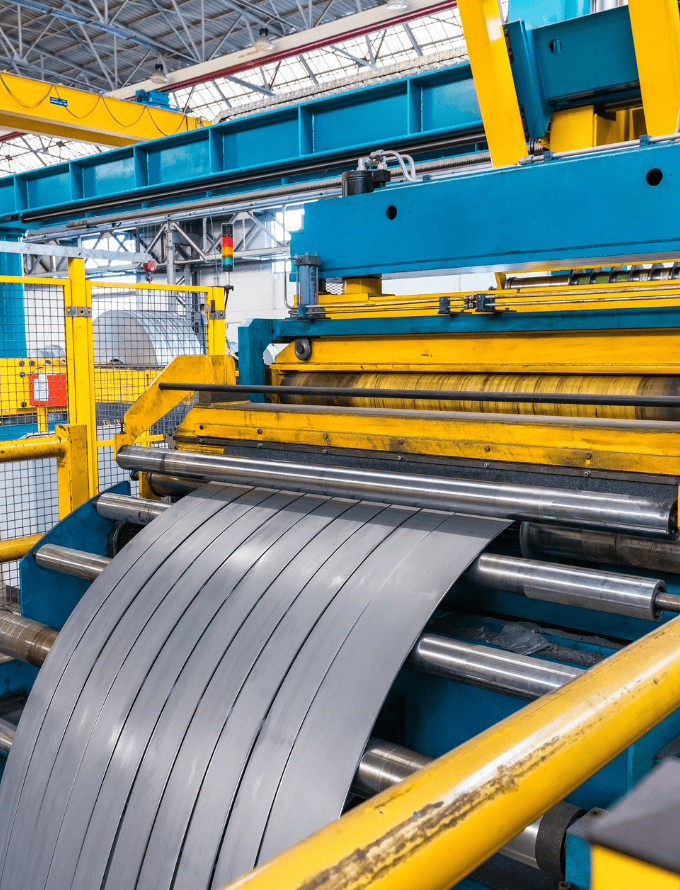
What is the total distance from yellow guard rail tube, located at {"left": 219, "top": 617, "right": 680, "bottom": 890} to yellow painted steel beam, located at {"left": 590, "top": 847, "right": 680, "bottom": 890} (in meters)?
0.12

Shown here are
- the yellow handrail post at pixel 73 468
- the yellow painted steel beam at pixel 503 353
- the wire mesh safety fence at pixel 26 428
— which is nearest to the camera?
the yellow painted steel beam at pixel 503 353

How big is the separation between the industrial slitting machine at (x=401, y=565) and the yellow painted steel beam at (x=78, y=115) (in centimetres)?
635

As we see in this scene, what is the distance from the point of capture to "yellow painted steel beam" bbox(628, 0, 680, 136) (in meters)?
2.42

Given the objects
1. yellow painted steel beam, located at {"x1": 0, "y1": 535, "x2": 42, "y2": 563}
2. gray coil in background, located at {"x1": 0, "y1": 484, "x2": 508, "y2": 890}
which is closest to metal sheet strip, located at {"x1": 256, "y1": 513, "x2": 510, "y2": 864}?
gray coil in background, located at {"x1": 0, "y1": 484, "x2": 508, "y2": 890}

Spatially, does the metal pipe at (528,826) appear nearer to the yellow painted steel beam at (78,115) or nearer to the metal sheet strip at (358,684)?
the metal sheet strip at (358,684)

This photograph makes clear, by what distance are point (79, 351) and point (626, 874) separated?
344 centimetres

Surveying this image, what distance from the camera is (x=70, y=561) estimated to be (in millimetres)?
2492

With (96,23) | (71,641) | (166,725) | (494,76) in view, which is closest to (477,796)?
(166,725)

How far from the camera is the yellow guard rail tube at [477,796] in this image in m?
0.55

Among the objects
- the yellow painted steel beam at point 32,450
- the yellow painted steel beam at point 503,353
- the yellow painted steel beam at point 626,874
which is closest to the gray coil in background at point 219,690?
the yellow painted steel beam at point 503,353

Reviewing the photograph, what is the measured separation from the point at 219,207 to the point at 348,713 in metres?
5.67

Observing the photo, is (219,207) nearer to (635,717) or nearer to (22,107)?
(22,107)

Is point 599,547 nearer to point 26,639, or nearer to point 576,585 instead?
point 576,585

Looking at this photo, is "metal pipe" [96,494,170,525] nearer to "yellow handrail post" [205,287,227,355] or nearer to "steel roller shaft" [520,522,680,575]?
"steel roller shaft" [520,522,680,575]
